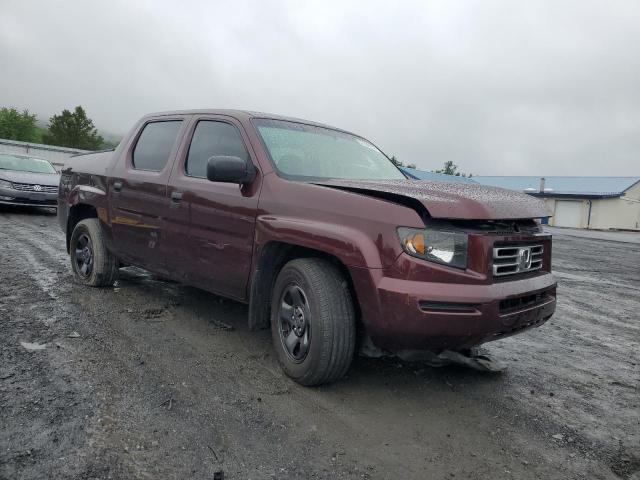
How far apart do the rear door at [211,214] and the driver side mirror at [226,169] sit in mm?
181

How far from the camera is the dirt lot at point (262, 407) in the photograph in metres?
2.43

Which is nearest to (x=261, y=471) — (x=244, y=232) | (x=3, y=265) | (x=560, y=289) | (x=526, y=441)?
(x=526, y=441)

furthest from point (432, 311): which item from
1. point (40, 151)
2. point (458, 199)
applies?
point (40, 151)

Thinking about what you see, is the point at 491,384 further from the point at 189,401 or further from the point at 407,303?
the point at 189,401

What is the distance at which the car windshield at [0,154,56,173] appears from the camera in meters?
13.0

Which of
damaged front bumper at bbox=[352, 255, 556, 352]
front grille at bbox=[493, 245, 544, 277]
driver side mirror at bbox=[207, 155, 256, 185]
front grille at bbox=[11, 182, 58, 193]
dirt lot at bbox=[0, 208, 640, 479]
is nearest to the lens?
dirt lot at bbox=[0, 208, 640, 479]

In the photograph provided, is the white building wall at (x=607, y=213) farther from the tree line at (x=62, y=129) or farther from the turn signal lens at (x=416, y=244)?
the tree line at (x=62, y=129)

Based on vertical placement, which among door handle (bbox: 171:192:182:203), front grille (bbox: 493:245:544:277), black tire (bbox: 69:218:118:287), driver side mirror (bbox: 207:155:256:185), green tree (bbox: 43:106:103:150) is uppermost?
green tree (bbox: 43:106:103:150)

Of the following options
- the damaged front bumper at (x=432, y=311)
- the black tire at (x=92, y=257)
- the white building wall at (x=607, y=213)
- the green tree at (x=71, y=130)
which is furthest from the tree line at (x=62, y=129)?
the damaged front bumper at (x=432, y=311)

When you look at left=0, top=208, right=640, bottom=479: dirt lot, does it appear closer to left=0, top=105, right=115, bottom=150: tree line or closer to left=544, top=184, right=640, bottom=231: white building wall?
left=544, top=184, right=640, bottom=231: white building wall

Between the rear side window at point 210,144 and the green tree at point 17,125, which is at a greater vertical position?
the green tree at point 17,125

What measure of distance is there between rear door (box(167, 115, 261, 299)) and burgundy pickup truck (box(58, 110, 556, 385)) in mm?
12

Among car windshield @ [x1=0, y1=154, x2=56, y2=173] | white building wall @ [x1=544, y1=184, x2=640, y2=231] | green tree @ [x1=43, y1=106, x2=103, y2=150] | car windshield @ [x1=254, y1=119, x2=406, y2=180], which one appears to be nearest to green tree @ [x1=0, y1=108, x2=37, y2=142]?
green tree @ [x1=43, y1=106, x2=103, y2=150]

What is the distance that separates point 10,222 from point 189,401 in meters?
9.73
